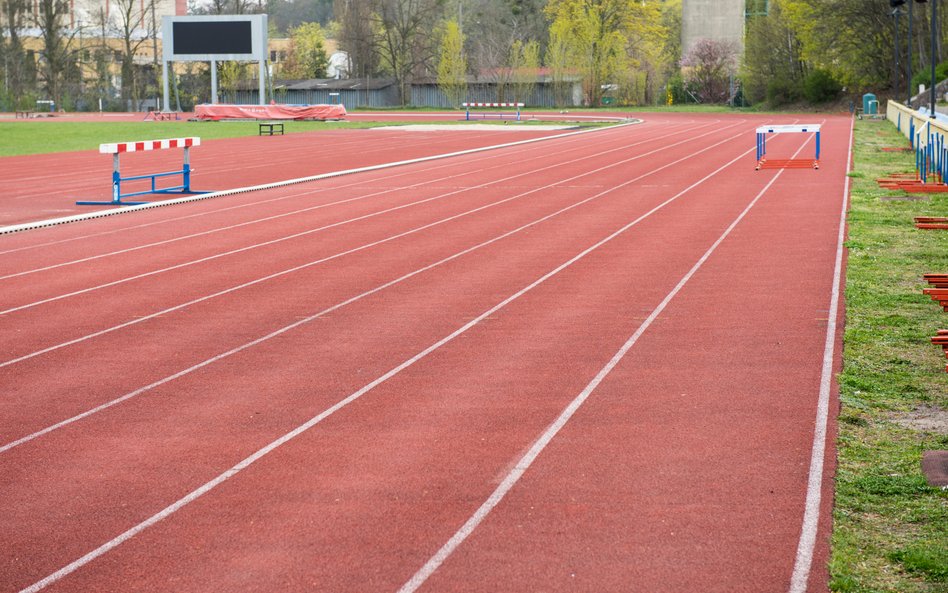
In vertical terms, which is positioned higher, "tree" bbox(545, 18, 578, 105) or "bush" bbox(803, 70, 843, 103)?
"tree" bbox(545, 18, 578, 105)

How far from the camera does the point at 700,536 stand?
5.05m

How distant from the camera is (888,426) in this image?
673 centimetres

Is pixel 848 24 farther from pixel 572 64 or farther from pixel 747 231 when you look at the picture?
pixel 747 231

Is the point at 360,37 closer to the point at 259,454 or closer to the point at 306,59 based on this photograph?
the point at 306,59

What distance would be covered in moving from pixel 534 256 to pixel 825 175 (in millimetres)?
12716

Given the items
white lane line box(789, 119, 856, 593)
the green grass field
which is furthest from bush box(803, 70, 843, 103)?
white lane line box(789, 119, 856, 593)

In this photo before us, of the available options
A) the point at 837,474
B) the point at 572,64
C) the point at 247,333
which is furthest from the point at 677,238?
the point at 572,64

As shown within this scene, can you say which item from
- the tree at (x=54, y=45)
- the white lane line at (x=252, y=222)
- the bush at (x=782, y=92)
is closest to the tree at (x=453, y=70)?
the bush at (x=782, y=92)

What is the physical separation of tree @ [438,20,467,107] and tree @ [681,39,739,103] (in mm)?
17142

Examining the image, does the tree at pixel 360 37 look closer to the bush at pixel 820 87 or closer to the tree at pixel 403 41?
the tree at pixel 403 41

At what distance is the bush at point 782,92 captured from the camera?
75.1 m

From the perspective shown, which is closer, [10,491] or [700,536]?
[700,536]

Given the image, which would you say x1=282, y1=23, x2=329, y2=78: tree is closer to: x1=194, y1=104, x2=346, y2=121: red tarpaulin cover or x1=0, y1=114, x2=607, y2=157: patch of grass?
x1=194, y1=104, x2=346, y2=121: red tarpaulin cover

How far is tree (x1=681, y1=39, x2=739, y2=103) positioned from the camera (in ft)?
293
